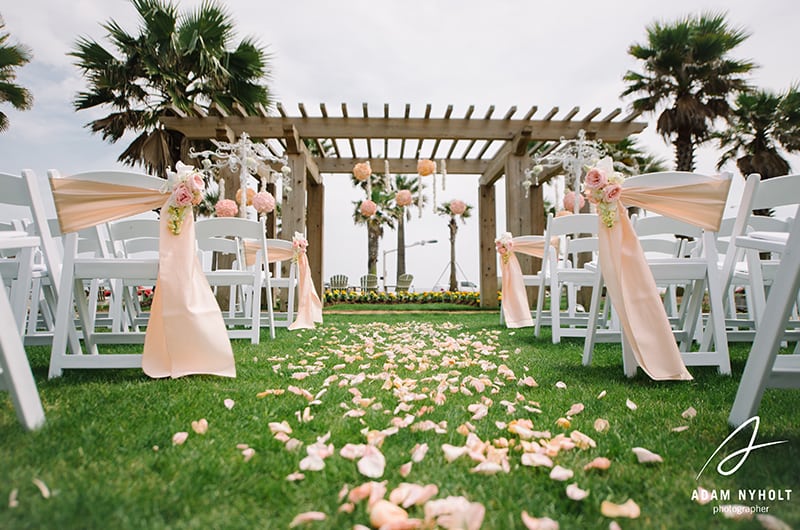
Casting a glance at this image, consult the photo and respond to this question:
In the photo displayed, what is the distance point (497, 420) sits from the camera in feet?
5.01

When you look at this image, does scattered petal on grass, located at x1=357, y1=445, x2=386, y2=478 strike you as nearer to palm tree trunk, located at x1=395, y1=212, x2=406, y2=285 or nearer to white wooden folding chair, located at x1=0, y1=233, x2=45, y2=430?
white wooden folding chair, located at x1=0, y1=233, x2=45, y2=430

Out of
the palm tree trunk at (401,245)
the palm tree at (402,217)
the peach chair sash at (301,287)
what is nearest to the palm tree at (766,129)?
the peach chair sash at (301,287)

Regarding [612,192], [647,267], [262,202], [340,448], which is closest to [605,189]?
[612,192]

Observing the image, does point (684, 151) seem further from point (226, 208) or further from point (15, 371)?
point (15, 371)

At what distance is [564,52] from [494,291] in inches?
183


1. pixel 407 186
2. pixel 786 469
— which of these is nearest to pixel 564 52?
pixel 786 469

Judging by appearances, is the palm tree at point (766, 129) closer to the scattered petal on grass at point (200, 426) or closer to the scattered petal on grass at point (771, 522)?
the scattered petal on grass at point (771, 522)

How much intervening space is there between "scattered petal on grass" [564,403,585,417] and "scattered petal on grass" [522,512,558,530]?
0.82m

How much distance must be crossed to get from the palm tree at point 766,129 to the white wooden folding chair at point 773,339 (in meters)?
13.1

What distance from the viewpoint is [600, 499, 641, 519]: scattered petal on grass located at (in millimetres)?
874

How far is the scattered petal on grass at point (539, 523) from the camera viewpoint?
0.82m

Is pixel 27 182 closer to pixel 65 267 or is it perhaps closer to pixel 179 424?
pixel 65 267

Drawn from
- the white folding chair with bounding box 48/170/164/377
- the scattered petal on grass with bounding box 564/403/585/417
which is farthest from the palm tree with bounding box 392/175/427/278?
the scattered petal on grass with bounding box 564/403/585/417

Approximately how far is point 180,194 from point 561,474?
2102 millimetres
